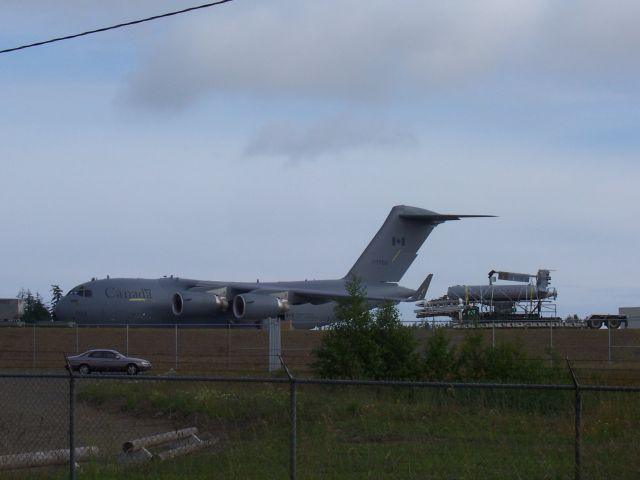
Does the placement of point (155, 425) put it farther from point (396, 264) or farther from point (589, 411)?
point (396, 264)

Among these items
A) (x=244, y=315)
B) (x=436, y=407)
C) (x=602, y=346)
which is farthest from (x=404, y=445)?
(x=244, y=315)

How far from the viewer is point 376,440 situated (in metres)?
11.5

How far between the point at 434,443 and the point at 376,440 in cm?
149

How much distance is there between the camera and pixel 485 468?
962 centimetres

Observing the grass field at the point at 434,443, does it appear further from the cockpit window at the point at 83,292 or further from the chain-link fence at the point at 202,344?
the cockpit window at the point at 83,292

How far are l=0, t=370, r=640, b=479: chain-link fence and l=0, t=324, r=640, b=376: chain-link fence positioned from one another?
17644 mm

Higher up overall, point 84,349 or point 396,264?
point 396,264

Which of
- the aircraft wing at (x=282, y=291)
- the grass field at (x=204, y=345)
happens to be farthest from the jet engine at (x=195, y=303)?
the grass field at (x=204, y=345)

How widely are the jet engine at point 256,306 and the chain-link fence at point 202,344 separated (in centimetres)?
134

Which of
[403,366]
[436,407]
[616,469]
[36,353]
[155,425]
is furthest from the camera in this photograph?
[36,353]

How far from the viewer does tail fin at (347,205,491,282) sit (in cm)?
4784

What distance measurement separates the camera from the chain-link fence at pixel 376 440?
31.0ft

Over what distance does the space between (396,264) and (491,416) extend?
38.7m

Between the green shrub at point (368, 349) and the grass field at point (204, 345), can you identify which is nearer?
the green shrub at point (368, 349)
